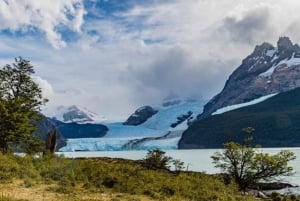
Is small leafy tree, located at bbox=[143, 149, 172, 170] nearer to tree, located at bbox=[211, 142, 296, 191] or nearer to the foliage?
tree, located at bbox=[211, 142, 296, 191]

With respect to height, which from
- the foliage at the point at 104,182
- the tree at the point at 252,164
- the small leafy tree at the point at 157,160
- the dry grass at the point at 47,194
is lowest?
the dry grass at the point at 47,194

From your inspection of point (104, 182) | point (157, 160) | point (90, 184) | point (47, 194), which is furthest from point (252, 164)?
point (47, 194)

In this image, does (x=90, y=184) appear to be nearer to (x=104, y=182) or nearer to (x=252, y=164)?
(x=104, y=182)

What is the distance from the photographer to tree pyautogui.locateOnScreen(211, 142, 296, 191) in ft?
122

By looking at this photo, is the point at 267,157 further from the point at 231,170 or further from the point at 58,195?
the point at 58,195

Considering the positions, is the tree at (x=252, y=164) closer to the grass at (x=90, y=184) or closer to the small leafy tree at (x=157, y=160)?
the small leafy tree at (x=157, y=160)

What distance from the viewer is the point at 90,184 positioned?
22125 mm

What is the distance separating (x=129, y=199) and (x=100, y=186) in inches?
123

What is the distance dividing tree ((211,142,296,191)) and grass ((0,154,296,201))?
1218cm

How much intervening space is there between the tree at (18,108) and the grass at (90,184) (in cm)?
1320

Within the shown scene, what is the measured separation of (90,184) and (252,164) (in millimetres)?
18469

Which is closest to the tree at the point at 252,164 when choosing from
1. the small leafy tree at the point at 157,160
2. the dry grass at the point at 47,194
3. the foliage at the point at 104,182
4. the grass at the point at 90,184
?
the small leafy tree at the point at 157,160

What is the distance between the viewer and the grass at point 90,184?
19.5 meters

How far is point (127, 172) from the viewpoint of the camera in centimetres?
2616
